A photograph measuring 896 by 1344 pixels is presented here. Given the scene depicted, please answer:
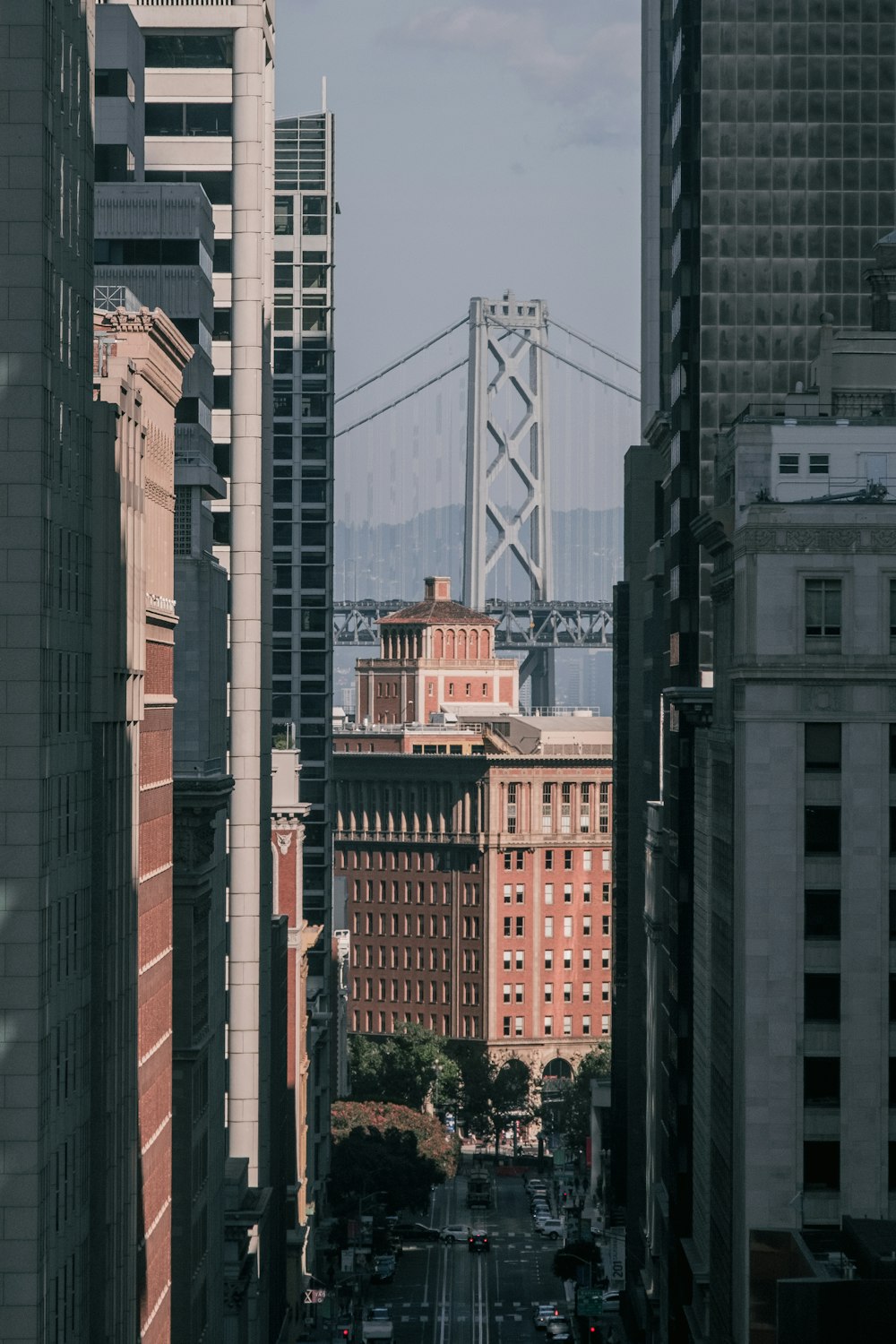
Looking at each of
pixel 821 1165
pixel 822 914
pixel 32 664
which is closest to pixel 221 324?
pixel 822 914

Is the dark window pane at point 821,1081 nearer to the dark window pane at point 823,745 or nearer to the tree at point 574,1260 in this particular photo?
the dark window pane at point 823,745

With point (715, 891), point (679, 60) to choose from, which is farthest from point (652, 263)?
point (715, 891)

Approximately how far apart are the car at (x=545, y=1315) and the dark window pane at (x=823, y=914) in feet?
256

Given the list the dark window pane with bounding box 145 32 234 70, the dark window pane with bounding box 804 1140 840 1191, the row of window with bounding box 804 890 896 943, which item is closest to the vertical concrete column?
the dark window pane with bounding box 145 32 234 70

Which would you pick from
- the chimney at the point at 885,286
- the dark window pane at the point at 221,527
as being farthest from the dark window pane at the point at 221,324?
the chimney at the point at 885,286

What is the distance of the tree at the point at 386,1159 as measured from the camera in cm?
16912

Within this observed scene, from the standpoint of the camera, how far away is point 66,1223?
194 feet

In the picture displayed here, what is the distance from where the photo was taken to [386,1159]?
169500 millimetres

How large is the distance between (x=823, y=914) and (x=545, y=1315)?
80.2 meters

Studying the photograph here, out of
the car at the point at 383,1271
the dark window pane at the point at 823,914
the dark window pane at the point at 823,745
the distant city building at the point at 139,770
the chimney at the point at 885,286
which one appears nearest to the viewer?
the distant city building at the point at 139,770

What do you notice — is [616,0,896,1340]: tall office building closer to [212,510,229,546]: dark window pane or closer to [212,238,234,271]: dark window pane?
[212,238,234,271]: dark window pane

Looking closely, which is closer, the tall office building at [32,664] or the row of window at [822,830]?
the tall office building at [32,664]

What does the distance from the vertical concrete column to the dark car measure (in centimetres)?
6742

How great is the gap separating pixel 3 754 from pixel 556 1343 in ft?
306
